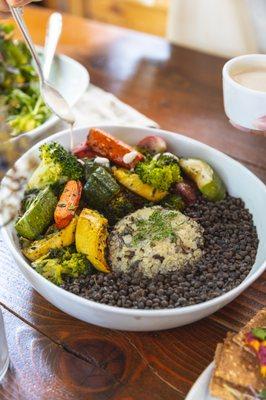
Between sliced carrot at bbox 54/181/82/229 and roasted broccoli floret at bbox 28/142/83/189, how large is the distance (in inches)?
1.1

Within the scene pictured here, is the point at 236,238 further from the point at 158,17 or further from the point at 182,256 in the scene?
the point at 158,17

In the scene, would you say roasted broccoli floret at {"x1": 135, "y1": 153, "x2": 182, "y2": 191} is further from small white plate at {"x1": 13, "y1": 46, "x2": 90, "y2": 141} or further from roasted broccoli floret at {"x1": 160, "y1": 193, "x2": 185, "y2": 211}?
small white plate at {"x1": 13, "y1": 46, "x2": 90, "y2": 141}

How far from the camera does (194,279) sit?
108cm

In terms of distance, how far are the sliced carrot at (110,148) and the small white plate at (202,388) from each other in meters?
0.56

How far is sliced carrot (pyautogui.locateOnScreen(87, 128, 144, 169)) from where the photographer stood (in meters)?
1.31

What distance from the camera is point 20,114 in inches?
70.1

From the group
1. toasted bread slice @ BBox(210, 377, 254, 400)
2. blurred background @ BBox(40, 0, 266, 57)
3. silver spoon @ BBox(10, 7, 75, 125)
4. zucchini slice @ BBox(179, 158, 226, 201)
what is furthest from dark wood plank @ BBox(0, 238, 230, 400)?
blurred background @ BBox(40, 0, 266, 57)

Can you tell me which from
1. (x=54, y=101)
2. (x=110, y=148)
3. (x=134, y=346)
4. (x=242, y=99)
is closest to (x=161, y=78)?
(x=54, y=101)

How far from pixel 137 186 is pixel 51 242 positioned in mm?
252

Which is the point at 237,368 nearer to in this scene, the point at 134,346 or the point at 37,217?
the point at 134,346

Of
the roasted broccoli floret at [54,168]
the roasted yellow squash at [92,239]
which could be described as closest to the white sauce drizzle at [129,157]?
the roasted broccoli floret at [54,168]

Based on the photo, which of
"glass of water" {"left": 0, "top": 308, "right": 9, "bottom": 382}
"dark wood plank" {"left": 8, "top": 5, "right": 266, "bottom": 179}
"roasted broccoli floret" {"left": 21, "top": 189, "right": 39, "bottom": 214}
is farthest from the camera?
"dark wood plank" {"left": 8, "top": 5, "right": 266, "bottom": 179}

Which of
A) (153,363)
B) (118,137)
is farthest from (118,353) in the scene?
(118,137)

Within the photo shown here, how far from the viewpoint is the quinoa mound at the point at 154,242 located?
1095mm
